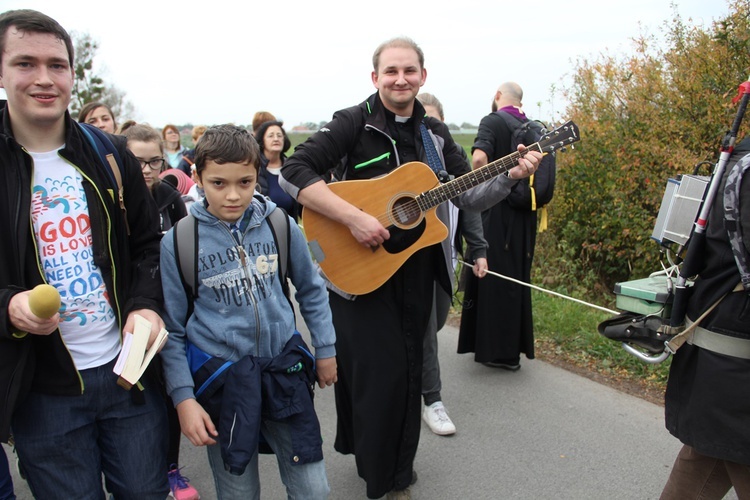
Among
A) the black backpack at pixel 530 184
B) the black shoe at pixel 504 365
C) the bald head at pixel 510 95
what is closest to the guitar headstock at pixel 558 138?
the black backpack at pixel 530 184

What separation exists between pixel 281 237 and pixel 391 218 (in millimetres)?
751

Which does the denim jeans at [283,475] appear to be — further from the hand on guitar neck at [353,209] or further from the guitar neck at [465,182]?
the guitar neck at [465,182]

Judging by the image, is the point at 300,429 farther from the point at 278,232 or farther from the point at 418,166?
the point at 418,166

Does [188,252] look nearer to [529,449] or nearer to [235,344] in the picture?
[235,344]

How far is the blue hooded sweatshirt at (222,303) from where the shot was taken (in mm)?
2062

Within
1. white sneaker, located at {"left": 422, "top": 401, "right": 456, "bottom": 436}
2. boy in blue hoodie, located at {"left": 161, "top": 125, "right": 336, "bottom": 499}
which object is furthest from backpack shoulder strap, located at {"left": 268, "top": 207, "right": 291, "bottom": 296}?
white sneaker, located at {"left": 422, "top": 401, "right": 456, "bottom": 436}

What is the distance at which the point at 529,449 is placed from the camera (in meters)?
3.35

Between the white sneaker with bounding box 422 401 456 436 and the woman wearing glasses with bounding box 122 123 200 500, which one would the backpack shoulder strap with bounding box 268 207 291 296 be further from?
the white sneaker with bounding box 422 401 456 436

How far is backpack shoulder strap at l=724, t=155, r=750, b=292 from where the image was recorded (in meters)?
1.90

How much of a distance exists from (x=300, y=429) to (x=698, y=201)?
5.33 ft

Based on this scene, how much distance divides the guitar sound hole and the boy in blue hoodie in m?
0.81

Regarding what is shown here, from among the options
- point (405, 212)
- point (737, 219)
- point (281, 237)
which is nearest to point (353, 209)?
point (405, 212)

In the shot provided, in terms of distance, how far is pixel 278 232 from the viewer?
7.25ft

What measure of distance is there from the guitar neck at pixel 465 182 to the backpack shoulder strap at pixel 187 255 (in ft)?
3.76
